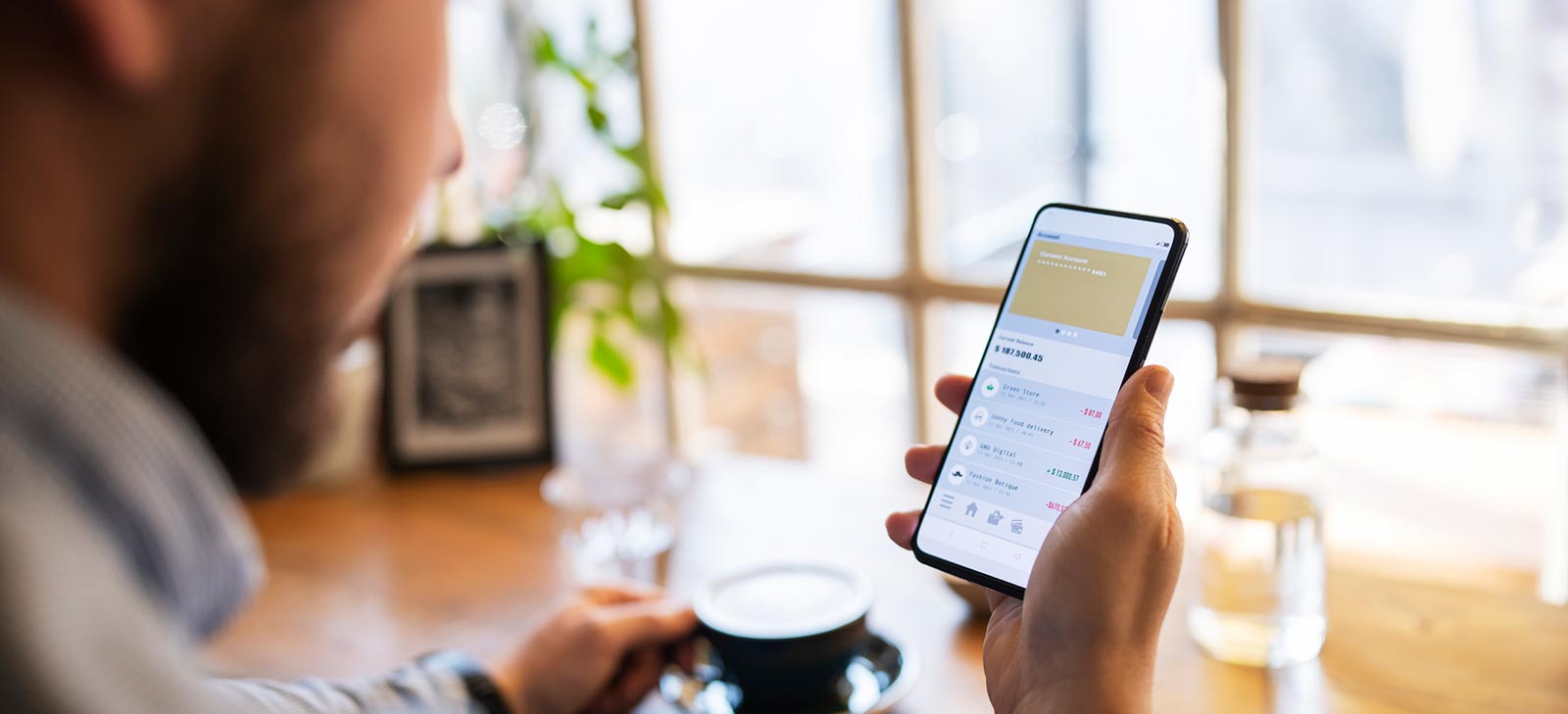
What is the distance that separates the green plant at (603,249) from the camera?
1721 mm

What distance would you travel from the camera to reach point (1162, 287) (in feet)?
2.58

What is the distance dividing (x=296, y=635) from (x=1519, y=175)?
1.37 metres

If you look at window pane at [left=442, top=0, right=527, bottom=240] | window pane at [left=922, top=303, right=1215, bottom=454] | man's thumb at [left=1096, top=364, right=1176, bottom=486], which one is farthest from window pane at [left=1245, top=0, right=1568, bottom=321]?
window pane at [left=442, top=0, right=527, bottom=240]

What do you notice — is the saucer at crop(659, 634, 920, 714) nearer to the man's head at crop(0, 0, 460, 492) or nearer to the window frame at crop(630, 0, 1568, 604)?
the man's head at crop(0, 0, 460, 492)

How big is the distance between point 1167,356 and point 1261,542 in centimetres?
65

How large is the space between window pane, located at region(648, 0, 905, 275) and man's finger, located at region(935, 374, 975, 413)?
873 mm

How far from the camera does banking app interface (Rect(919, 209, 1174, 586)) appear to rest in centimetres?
80

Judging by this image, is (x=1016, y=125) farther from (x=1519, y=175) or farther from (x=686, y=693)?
(x=686, y=693)

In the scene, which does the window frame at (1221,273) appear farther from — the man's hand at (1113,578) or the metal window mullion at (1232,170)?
the man's hand at (1113,578)

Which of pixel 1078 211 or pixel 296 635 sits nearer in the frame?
pixel 1078 211

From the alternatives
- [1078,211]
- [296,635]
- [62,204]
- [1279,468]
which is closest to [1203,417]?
[1279,468]

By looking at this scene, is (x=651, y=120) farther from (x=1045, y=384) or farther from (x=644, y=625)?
(x=1045, y=384)

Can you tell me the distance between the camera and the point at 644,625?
99 centimetres

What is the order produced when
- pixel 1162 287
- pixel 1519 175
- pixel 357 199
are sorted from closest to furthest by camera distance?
pixel 357 199
pixel 1162 287
pixel 1519 175
